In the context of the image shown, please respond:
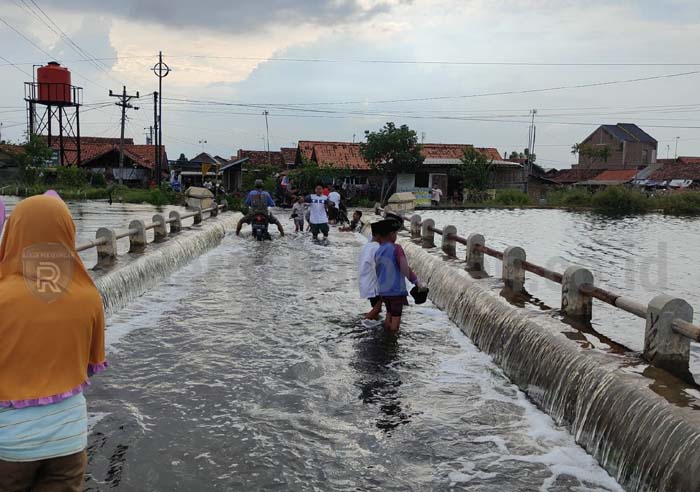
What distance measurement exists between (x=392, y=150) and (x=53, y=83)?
83.1ft

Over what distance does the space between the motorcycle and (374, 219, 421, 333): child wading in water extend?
11118 mm

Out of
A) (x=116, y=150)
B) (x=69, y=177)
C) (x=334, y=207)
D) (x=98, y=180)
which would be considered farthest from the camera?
(x=116, y=150)

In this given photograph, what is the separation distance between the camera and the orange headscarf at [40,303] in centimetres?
258

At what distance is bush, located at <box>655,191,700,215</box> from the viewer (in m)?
41.7

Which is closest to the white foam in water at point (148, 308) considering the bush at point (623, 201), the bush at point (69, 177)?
the bush at point (69, 177)

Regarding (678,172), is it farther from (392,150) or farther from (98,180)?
(98,180)

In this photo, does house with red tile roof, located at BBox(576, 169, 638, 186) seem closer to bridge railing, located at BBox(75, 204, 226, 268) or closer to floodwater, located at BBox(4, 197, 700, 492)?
bridge railing, located at BBox(75, 204, 226, 268)

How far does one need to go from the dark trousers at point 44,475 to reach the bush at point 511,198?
137 ft

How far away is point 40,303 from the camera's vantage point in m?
2.61

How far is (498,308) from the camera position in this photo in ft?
26.4

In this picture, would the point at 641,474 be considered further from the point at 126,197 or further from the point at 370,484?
the point at 126,197

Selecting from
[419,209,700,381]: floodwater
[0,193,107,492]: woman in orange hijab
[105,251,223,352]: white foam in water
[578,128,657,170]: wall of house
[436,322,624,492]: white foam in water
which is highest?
[578,128,657,170]: wall of house

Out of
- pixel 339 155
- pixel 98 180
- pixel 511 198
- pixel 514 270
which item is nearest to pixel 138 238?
pixel 514 270

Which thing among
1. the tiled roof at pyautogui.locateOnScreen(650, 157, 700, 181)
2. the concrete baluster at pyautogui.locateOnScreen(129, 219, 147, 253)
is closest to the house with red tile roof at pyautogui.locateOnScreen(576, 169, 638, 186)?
the tiled roof at pyautogui.locateOnScreen(650, 157, 700, 181)
